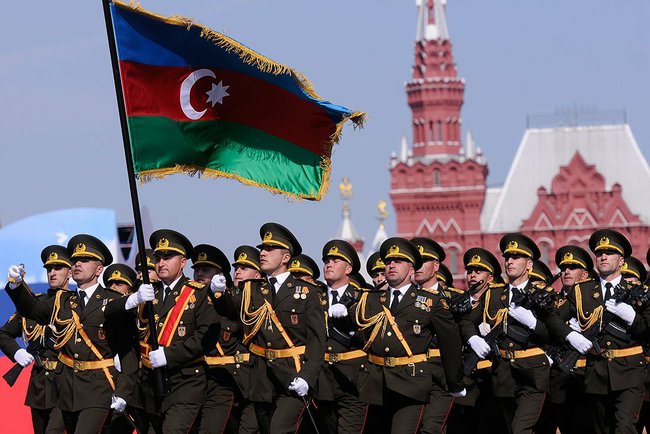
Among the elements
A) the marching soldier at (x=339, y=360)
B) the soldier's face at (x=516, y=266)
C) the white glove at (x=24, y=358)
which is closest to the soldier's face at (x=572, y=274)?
the soldier's face at (x=516, y=266)

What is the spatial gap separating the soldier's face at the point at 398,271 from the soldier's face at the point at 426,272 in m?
1.59

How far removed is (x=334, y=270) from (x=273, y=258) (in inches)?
27.5

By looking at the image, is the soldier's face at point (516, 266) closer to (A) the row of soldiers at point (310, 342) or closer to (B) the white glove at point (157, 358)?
(A) the row of soldiers at point (310, 342)

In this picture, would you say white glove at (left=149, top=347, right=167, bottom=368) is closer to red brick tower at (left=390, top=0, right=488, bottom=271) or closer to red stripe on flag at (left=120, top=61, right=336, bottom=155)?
red stripe on flag at (left=120, top=61, right=336, bottom=155)

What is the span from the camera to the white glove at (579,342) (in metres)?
13.8

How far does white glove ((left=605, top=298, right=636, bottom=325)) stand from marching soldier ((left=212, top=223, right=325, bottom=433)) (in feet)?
7.50

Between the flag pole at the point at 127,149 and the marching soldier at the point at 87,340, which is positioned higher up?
the flag pole at the point at 127,149

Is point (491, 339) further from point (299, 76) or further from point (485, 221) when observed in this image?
point (485, 221)

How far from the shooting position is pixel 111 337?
1330cm

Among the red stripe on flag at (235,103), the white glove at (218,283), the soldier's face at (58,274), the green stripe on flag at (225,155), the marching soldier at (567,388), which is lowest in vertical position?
the marching soldier at (567,388)

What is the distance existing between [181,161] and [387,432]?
2.63m

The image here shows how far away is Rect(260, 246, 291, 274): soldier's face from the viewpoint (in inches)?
534

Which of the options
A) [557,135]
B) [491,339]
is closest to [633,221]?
[557,135]

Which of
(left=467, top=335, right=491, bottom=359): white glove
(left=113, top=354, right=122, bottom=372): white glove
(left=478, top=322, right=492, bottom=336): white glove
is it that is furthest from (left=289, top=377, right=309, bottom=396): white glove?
(left=478, top=322, right=492, bottom=336): white glove
